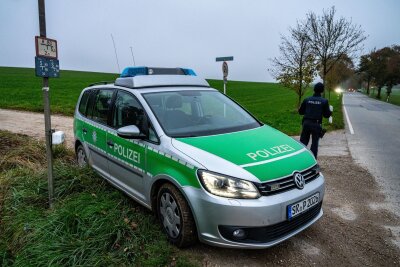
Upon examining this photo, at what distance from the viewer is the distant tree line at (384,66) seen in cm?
5528

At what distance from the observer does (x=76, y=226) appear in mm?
3945

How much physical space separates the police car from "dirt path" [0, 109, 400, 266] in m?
0.32

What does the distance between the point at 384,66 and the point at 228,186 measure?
66.9 m

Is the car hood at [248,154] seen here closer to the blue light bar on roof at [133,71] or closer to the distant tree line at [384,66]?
the blue light bar on roof at [133,71]

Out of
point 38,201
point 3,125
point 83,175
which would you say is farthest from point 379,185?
point 3,125

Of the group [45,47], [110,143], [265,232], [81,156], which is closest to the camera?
[265,232]

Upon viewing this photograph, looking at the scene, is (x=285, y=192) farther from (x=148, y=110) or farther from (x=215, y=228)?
(x=148, y=110)

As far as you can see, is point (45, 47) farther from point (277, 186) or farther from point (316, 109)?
point (316, 109)

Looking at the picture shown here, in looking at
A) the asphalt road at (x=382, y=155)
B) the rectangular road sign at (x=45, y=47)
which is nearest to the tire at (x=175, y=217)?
the rectangular road sign at (x=45, y=47)

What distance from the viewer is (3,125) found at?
11219mm

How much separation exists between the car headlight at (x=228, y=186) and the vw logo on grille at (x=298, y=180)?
0.49 metres

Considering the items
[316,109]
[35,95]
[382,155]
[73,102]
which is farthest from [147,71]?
[35,95]

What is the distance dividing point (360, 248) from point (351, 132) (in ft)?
31.0

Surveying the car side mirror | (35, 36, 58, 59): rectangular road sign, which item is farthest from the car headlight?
(35, 36, 58, 59): rectangular road sign
